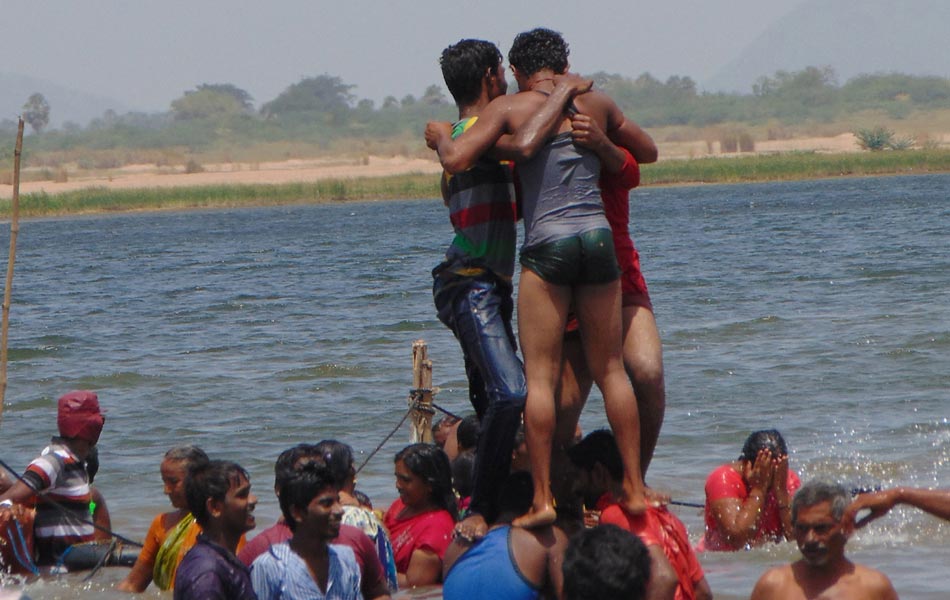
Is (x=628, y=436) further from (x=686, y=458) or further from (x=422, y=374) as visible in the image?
(x=686, y=458)

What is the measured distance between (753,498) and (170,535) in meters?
2.92

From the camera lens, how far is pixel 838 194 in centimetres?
5141

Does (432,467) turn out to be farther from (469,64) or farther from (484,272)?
(469,64)

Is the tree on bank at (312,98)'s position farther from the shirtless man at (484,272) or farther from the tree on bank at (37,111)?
the shirtless man at (484,272)

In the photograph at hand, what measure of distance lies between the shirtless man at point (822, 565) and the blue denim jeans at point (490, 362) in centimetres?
99

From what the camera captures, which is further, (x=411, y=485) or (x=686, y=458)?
(x=686, y=458)

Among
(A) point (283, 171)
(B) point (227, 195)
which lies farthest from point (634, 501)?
(A) point (283, 171)

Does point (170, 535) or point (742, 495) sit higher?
point (170, 535)

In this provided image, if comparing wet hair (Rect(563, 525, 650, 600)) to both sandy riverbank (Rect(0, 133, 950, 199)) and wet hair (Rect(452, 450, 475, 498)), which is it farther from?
sandy riverbank (Rect(0, 133, 950, 199))

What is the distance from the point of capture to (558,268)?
204 inches

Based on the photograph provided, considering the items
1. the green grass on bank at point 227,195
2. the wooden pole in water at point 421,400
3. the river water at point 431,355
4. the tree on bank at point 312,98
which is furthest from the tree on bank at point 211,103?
the wooden pole in water at point 421,400

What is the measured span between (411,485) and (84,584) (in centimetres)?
201

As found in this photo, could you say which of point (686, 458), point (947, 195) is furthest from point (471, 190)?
point (947, 195)

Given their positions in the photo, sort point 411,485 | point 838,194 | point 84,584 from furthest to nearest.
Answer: point 838,194
point 84,584
point 411,485
